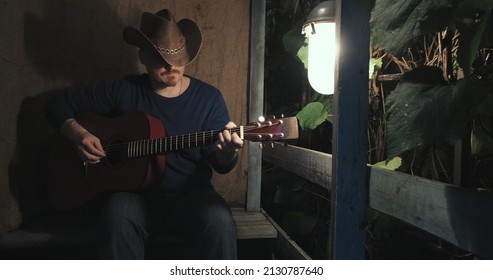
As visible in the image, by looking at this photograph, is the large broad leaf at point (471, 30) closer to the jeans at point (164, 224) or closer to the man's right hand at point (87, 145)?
the jeans at point (164, 224)

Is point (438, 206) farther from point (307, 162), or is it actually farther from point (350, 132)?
point (307, 162)

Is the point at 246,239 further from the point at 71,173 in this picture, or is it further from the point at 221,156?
the point at 71,173

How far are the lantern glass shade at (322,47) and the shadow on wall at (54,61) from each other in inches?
53.7

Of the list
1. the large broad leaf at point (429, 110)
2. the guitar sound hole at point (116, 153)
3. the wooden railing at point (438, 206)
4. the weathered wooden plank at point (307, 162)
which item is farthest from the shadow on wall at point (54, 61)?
the large broad leaf at point (429, 110)

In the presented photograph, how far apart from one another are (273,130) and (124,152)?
80 centimetres

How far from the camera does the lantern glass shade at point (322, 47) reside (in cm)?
205

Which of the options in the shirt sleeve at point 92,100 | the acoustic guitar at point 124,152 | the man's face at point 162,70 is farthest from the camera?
the shirt sleeve at point 92,100

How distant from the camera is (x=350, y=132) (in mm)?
1600

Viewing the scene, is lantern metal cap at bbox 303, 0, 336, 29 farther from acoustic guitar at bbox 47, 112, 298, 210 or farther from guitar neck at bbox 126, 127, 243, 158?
guitar neck at bbox 126, 127, 243, 158

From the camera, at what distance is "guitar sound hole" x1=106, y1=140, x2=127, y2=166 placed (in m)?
2.10

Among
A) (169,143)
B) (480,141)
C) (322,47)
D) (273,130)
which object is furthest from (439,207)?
(169,143)

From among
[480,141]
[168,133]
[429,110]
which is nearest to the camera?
[429,110]
